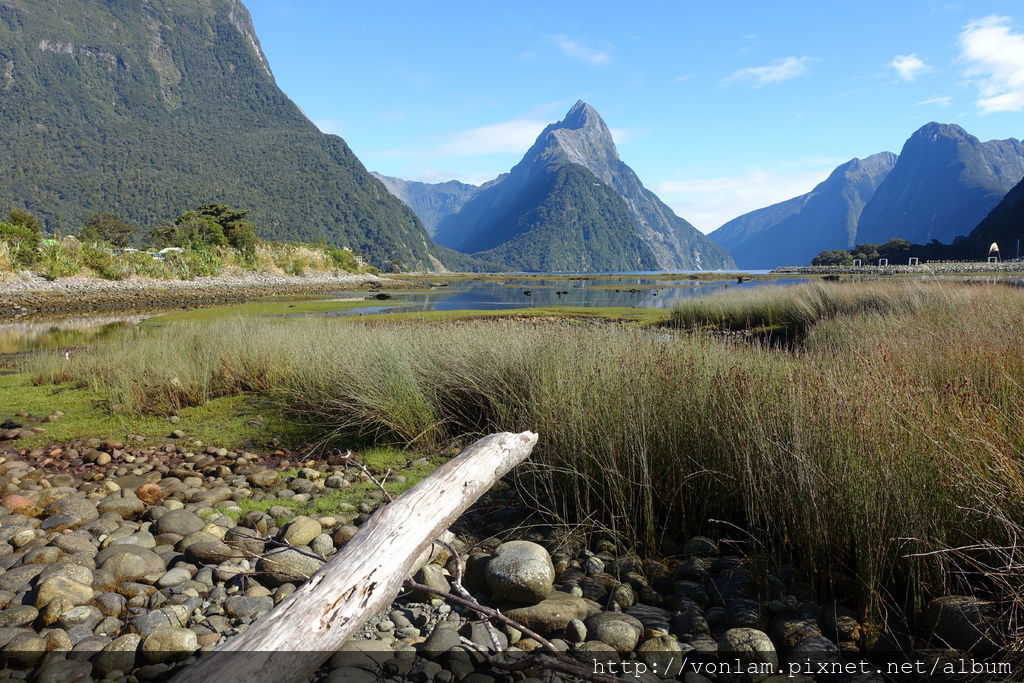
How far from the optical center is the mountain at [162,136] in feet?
357

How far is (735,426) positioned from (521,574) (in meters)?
1.60

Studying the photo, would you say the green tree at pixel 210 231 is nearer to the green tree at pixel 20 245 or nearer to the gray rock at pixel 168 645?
the green tree at pixel 20 245

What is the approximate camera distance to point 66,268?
108 ft

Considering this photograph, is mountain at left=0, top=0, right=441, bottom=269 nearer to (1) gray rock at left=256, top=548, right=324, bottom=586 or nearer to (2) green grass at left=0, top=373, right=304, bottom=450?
(2) green grass at left=0, top=373, right=304, bottom=450

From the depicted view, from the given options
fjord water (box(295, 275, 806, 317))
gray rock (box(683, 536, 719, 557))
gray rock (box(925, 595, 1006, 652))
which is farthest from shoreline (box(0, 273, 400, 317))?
gray rock (box(925, 595, 1006, 652))

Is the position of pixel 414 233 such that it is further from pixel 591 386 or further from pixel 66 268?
pixel 591 386

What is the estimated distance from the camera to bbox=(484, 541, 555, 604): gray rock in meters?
2.90

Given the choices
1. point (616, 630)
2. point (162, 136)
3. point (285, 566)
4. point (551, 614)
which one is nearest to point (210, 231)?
point (285, 566)

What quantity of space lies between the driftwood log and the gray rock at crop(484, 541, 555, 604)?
40 cm

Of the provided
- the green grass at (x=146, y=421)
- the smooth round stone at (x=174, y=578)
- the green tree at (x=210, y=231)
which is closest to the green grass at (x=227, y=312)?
the green grass at (x=146, y=421)

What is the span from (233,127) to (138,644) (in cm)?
18157

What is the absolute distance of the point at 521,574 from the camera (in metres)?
2.94

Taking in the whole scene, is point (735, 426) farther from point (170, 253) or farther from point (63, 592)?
point (170, 253)

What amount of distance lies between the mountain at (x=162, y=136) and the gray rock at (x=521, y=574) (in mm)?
122532
